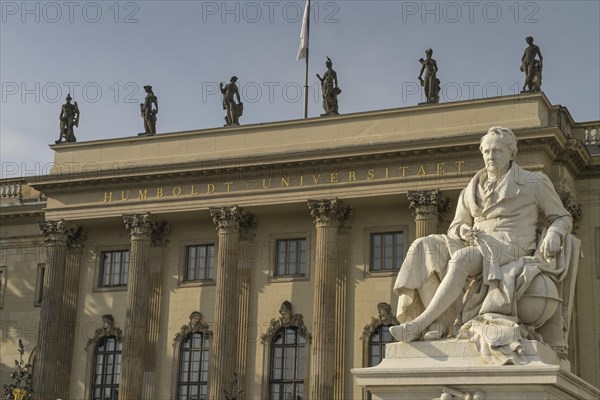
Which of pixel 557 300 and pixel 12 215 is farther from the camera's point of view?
pixel 12 215

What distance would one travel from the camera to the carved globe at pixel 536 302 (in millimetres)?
Answer: 11320

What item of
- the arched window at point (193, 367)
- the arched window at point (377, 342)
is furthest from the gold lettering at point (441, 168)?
the arched window at point (193, 367)

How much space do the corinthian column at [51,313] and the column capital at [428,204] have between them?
14251mm

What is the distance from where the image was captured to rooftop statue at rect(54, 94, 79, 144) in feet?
163

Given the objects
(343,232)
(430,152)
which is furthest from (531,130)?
(343,232)

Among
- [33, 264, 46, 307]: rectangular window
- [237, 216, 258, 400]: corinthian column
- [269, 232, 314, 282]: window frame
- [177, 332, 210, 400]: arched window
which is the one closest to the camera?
[237, 216, 258, 400]: corinthian column

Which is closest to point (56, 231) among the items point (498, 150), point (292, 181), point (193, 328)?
point (193, 328)

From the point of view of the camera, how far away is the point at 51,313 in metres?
46.2

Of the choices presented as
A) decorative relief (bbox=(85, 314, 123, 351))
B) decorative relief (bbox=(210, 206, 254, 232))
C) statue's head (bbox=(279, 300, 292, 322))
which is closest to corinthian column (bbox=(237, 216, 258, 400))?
decorative relief (bbox=(210, 206, 254, 232))

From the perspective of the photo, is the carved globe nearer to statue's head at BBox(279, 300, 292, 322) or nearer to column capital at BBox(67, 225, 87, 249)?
statue's head at BBox(279, 300, 292, 322)

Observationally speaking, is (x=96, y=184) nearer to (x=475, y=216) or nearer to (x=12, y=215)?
(x=12, y=215)

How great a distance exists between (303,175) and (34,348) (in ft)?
46.6

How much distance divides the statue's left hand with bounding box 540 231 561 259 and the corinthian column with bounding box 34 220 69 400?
1419 inches

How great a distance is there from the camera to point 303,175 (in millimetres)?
43562
